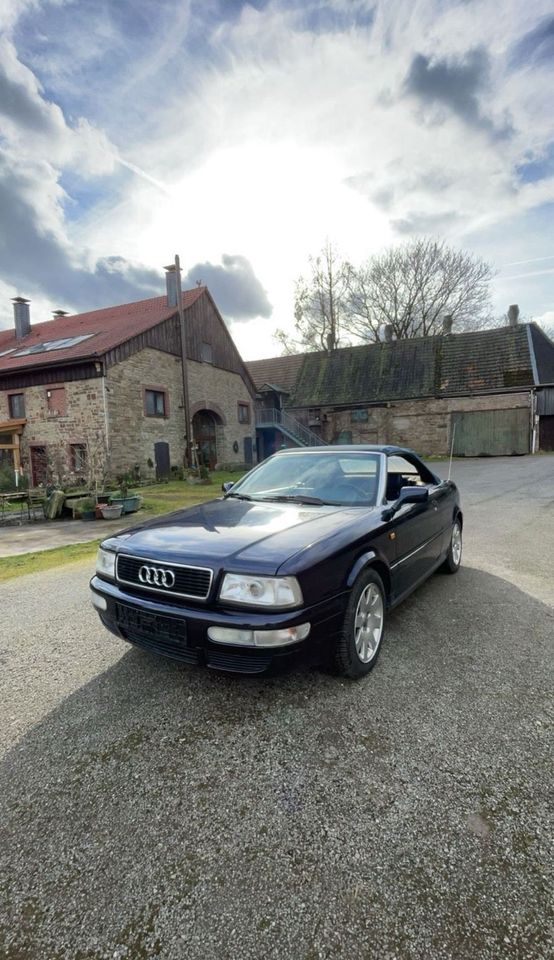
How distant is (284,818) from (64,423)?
18916mm

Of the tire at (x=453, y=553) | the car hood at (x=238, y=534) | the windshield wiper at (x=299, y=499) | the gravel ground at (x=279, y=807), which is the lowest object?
the gravel ground at (x=279, y=807)

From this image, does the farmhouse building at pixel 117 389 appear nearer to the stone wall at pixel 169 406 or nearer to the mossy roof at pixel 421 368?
the stone wall at pixel 169 406

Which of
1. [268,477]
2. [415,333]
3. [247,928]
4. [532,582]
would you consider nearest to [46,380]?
[268,477]

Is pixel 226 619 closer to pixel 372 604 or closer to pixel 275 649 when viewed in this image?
pixel 275 649

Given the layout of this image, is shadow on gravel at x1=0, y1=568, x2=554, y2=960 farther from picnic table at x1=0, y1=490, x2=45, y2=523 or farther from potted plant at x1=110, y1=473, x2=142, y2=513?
picnic table at x1=0, y1=490, x2=45, y2=523

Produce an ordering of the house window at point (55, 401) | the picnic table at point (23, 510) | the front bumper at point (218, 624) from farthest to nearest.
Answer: the house window at point (55, 401)
the picnic table at point (23, 510)
the front bumper at point (218, 624)

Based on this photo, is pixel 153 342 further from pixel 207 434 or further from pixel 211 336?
pixel 207 434

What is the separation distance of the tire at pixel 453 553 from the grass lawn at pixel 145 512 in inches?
194

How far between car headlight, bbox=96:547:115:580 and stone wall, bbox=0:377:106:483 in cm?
1498

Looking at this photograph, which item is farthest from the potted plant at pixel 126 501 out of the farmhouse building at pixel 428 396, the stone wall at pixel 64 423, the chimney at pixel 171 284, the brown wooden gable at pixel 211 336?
the farmhouse building at pixel 428 396

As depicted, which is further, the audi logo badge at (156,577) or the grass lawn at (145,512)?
the grass lawn at (145,512)

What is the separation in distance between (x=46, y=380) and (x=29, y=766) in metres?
19.2

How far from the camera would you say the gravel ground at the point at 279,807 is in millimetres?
1397

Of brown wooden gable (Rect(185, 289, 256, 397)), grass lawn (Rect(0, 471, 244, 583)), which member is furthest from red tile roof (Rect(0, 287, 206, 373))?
grass lawn (Rect(0, 471, 244, 583))
